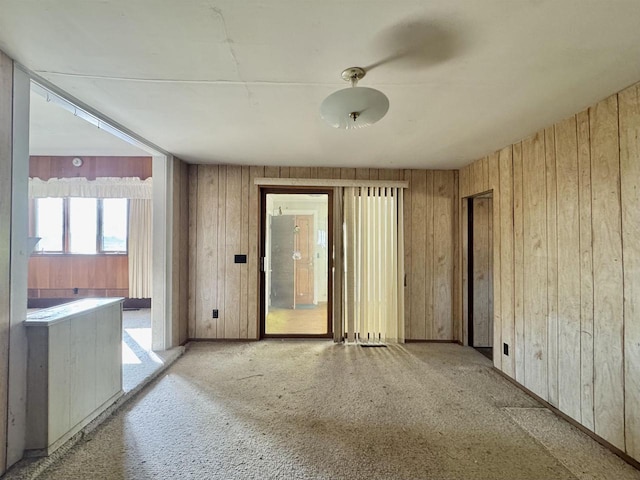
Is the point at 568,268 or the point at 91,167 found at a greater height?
the point at 91,167

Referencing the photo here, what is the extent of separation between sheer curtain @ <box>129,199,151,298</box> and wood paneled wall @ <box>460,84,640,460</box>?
5.36 m

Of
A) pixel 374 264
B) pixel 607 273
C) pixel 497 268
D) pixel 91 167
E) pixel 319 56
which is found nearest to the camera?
pixel 319 56

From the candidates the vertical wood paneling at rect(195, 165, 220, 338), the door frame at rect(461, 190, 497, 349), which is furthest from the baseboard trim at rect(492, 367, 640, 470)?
the vertical wood paneling at rect(195, 165, 220, 338)

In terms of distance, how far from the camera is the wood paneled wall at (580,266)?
1.76 meters

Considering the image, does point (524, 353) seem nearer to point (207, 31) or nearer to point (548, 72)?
point (548, 72)

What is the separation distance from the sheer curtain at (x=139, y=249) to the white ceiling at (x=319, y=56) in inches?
122

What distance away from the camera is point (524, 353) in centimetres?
262

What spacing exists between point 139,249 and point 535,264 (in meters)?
5.67

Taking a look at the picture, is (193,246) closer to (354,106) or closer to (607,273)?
(354,106)

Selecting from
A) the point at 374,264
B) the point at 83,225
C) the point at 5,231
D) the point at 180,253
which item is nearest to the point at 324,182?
the point at 374,264

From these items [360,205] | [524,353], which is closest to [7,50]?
[360,205]

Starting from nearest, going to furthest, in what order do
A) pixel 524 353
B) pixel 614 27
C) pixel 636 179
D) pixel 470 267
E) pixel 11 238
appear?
pixel 614 27, pixel 11 238, pixel 636 179, pixel 524 353, pixel 470 267

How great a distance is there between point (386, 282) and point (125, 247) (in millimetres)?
4627

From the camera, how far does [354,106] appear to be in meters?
1.54
